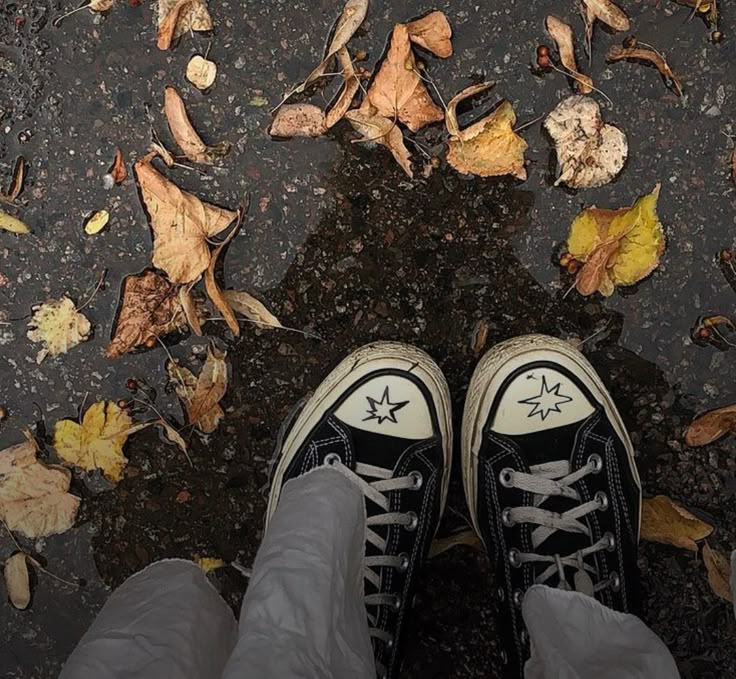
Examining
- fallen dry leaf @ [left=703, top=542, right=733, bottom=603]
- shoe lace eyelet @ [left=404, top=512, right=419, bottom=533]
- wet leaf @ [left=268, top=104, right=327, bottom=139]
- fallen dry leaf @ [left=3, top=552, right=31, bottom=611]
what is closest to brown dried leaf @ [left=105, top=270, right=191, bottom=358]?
wet leaf @ [left=268, top=104, right=327, bottom=139]

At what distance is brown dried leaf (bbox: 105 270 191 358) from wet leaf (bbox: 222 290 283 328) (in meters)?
0.10

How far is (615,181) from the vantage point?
1392mm

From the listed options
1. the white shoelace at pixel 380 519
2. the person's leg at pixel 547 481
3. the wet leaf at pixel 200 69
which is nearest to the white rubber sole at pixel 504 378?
the person's leg at pixel 547 481

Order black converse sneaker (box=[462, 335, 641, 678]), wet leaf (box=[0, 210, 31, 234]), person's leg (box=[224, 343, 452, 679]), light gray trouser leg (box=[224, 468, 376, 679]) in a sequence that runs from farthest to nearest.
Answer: wet leaf (box=[0, 210, 31, 234]) → black converse sneaker (box=[462, 335, 641, 678]) → person's leg (box=[224, 343, 452, 679]) → light gray trouser leg (box=[224, 468, 376, 679])

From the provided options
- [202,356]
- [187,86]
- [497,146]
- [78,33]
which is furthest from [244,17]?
[202,356]

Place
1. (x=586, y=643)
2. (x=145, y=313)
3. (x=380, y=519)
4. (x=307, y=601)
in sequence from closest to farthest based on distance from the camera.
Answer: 1. (x=307, y=601)
2. (x=586, y=643)
3. (x=380, y=519)
4. (x=145, y=313)

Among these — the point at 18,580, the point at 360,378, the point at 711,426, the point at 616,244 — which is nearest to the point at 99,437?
the point at 18,580

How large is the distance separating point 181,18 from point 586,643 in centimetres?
130

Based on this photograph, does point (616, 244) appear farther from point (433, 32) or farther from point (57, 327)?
point (57, 327)

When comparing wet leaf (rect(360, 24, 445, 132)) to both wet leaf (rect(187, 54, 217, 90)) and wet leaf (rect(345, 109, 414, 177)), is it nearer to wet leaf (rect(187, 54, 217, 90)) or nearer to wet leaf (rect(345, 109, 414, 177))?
wet leaf (rect(345, 109, 414, 177))

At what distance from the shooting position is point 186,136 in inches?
56.2

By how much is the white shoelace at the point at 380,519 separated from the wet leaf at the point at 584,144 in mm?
642

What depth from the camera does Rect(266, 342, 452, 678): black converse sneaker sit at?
138 cm

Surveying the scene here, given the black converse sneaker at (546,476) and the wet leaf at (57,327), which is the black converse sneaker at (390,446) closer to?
the black converse sneaker at (546,476)
